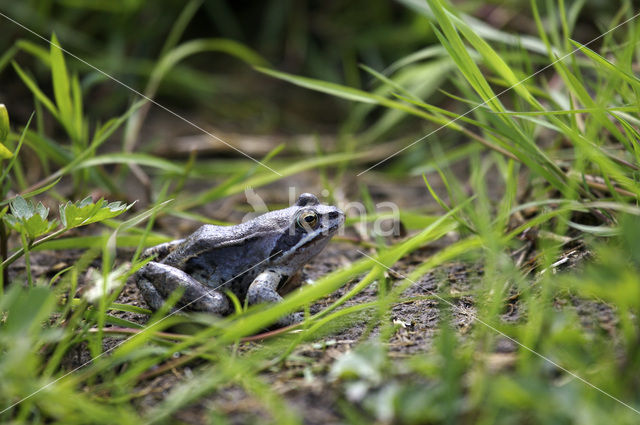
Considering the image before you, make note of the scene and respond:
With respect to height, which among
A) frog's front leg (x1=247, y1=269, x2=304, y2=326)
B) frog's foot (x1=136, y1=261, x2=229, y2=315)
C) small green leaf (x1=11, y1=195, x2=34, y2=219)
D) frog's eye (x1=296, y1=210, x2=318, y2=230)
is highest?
small green leaf (x1=11, y1=195, x2=34, y2=219)

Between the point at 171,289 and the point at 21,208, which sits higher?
the point at 21,208

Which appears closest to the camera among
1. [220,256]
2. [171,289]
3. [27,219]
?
[27,219]

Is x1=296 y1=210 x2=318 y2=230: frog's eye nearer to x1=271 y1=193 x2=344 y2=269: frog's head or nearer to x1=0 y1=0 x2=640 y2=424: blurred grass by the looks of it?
x1=271 y1=193 x2=344 y2=269: frog's head

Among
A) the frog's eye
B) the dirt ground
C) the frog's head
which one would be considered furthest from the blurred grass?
the frog's eye

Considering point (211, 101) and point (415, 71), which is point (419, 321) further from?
point (211, 101)

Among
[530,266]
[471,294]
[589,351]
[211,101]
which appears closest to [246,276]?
[471,294]

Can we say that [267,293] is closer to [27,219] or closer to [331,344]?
[331,344]

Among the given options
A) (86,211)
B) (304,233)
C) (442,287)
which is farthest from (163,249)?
(442,287)
